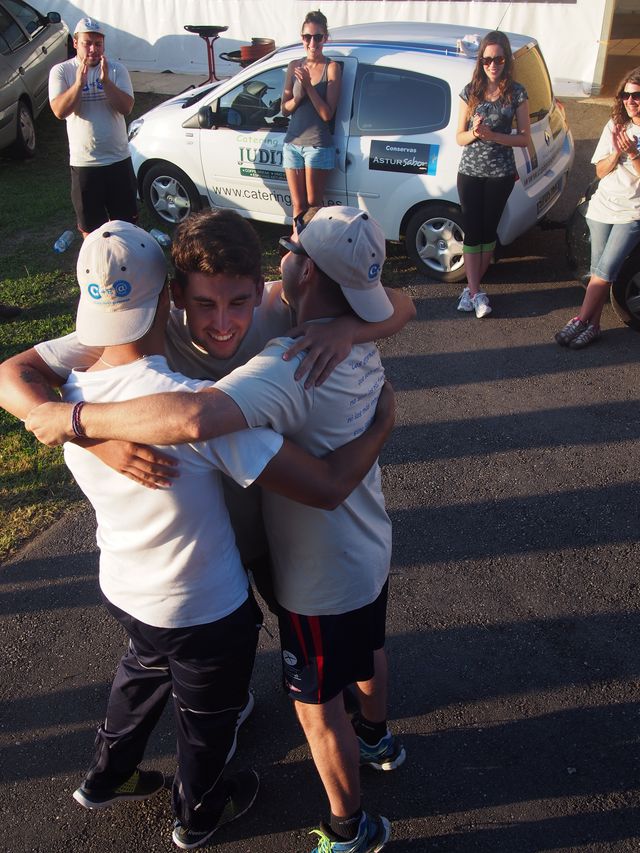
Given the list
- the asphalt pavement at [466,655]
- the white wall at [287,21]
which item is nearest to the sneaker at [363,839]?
the asphalt pavement at [466,655]

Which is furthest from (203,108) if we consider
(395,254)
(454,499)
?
(454,499)

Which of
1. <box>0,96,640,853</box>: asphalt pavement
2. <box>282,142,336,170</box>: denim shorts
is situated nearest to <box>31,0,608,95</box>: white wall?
<box>282,142,336,170</box>: denim shorts

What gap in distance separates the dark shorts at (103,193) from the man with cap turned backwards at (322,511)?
194 inches

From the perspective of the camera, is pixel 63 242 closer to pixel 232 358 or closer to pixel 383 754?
pixel 232 358

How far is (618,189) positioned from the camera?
→ 561cm

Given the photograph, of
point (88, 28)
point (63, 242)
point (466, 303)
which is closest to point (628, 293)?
point (466, 303)

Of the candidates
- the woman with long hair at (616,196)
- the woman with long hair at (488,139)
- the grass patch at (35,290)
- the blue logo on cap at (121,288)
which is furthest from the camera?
the woman with long hair at (488,139)

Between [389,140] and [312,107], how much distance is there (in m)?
0.75

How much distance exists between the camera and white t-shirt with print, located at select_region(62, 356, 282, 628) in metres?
2.01

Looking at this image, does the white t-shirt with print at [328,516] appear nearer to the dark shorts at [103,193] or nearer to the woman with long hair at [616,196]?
the woman with long hair at [616,196]

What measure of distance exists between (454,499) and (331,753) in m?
2.29

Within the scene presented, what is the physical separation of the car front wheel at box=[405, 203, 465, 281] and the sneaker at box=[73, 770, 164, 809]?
16.8 feet

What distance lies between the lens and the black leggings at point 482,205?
20.5ft

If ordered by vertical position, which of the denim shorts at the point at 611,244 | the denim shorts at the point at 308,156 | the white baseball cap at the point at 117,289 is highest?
the white baseball cap at the point at 117,289
